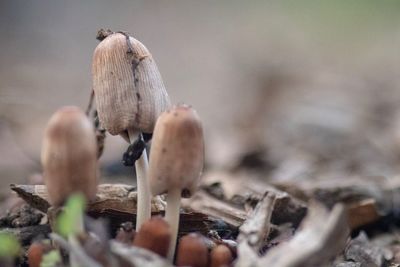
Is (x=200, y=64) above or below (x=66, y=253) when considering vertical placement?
below

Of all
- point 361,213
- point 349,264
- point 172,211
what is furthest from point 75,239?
point 361,213

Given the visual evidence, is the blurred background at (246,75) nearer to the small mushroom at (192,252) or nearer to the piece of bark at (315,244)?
the small mushroom at (192,252)

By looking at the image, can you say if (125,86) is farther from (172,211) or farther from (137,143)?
(172,211)

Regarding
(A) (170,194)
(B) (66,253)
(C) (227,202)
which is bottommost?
(C) (227,202)

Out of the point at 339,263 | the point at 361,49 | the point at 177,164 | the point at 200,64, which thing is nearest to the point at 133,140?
the point at 177,164

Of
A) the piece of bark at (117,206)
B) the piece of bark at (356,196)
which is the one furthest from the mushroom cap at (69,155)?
the piece of bark at (356,196)

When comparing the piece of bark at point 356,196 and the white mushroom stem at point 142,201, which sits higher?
the white mushroom stem at point 142,201

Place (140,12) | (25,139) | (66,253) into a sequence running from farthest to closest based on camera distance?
(140,12) < (25,139) < (66,253)

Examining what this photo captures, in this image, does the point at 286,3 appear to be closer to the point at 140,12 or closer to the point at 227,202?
the point at 140,12

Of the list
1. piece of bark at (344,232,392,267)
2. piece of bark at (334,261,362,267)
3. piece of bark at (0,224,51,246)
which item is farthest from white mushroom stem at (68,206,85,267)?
piece of bark at (344,232,392,267)
